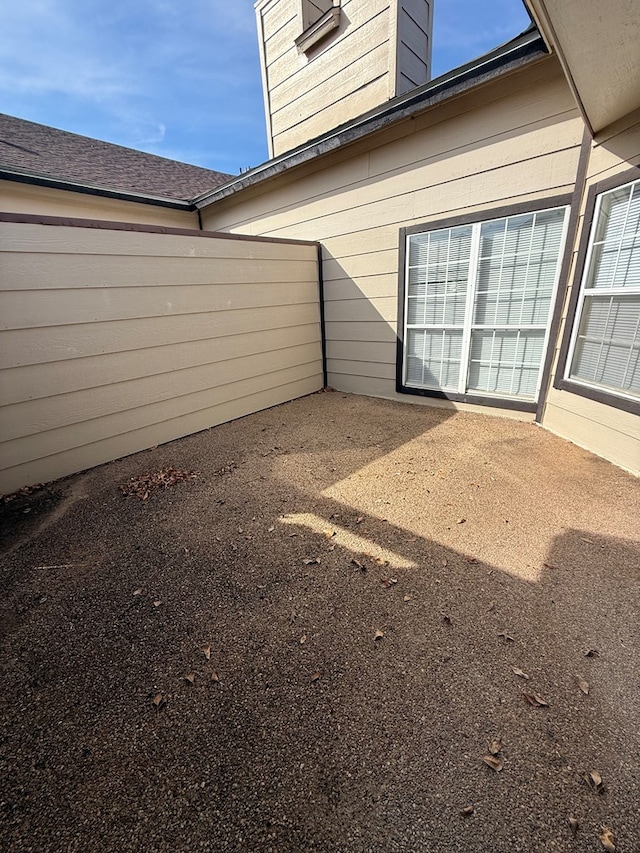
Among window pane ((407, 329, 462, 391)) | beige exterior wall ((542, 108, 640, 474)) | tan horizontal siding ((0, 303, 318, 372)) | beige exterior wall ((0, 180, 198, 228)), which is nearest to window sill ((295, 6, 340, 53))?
beige exterior wall ((0, 180, 198, 228))

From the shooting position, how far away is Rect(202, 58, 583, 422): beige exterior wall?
320 centimetres

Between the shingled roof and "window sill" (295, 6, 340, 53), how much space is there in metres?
2.93

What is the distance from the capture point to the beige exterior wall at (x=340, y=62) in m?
4.83

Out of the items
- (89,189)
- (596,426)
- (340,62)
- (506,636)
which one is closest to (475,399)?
(596,426)

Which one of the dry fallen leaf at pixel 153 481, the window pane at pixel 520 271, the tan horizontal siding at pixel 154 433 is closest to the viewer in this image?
the dry fallen leaf at pixel 153 481

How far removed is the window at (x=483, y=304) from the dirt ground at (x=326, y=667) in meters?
1.49

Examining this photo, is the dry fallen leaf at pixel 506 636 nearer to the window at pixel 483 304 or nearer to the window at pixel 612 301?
the window at pixel 612 301

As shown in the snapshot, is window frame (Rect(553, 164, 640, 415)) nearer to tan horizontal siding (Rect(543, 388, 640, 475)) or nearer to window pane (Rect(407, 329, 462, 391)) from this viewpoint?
tan horizontal siding (Rect(543, 388, 640, 475))

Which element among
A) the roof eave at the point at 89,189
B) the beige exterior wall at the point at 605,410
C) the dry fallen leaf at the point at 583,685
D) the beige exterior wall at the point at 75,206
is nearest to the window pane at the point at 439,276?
the beige exterior wall at the point at 605,410

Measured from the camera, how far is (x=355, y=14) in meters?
5.03

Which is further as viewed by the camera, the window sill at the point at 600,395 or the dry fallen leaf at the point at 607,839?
the window sill at the point at 600,395

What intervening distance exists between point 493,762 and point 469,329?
3.85m

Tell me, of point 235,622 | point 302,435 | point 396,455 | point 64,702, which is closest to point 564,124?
point 396,455

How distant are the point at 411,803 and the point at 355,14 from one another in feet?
26.5
